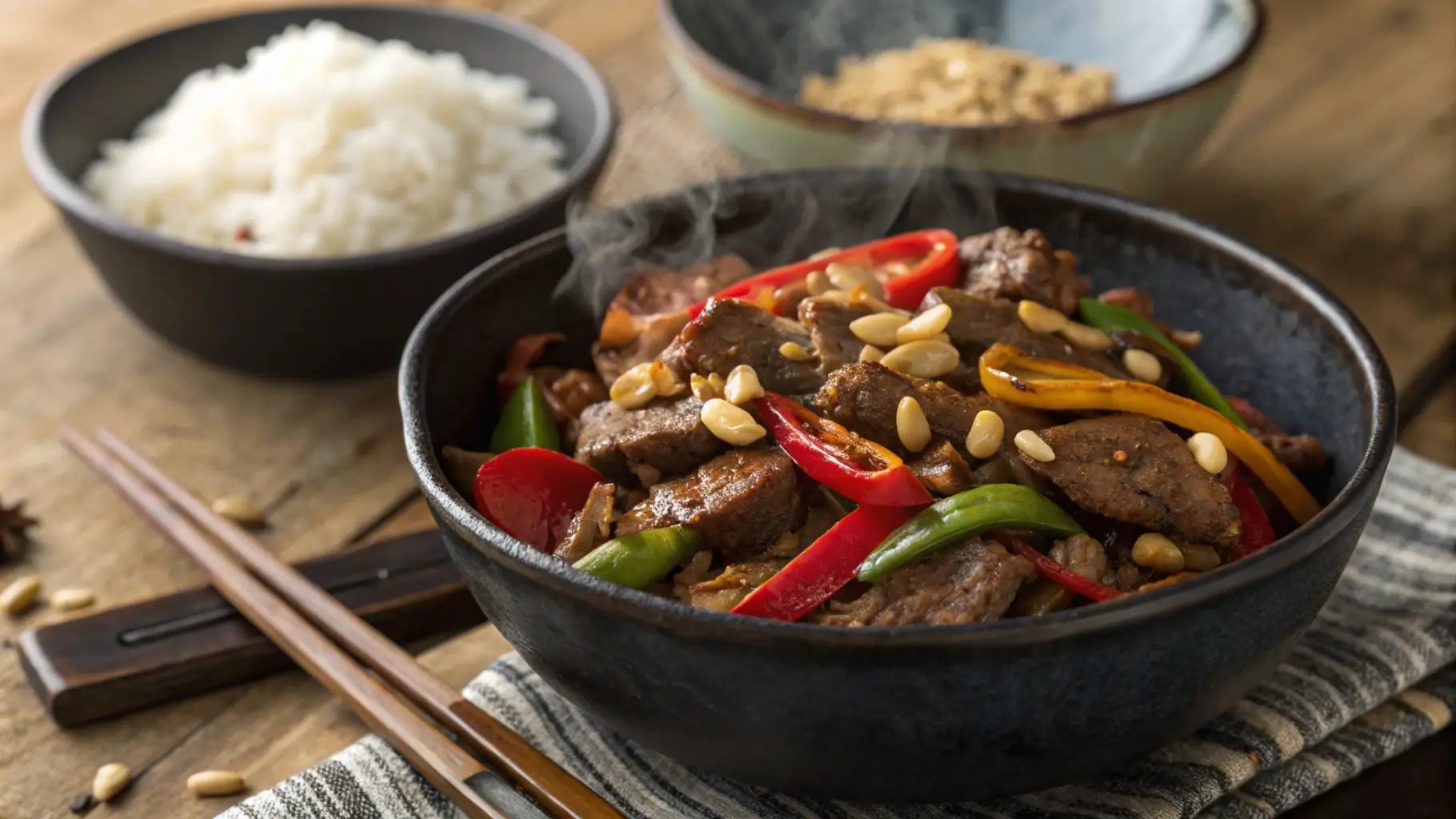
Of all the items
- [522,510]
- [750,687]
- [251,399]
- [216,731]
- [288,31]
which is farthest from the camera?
[288,31]

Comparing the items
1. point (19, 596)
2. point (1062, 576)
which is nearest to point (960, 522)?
point (1062, 576)

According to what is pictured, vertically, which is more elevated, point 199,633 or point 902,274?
point 902,274

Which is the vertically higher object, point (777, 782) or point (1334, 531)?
point (1334, 531)

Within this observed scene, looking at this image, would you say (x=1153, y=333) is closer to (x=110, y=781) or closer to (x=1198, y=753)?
(x=1198, y=753)

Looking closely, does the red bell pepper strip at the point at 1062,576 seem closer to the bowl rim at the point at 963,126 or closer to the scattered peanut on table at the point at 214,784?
the scattered peanut on table at the point at 214,784

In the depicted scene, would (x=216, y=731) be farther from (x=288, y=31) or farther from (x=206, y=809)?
(x=288, y=31)

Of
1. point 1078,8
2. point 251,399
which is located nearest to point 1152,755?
point 251,399
